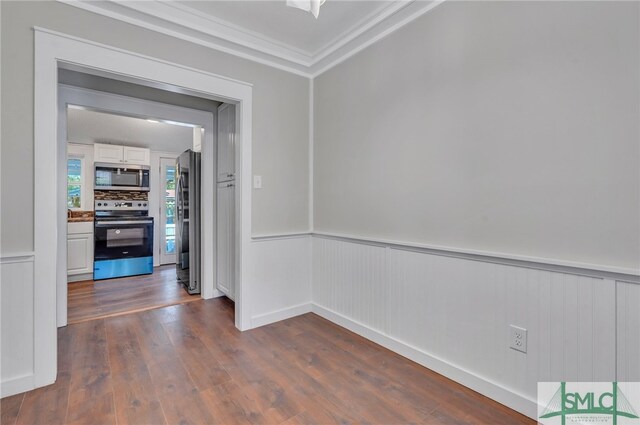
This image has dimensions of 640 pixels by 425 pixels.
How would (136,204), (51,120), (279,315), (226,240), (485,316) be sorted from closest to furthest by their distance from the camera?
(485,316)
(51,120)
(279,315)
(226,240)
(136,204)

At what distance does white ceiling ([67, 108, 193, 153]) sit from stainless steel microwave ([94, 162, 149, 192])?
1.30 ft

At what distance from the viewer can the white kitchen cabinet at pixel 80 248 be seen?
14.4 ft

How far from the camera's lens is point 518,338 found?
1.60m

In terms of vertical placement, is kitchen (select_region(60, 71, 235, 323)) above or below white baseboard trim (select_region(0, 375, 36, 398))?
above

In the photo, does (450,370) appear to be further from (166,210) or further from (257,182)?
(166,210)

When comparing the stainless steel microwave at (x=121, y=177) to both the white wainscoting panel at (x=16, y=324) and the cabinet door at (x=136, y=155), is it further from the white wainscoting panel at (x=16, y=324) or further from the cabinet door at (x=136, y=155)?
the white wainscoting panel at (x=16, y=324)

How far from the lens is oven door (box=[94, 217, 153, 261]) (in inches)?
176

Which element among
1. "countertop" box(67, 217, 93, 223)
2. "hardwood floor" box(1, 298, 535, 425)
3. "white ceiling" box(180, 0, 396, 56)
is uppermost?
"white ceiling" box(180, 0, 396, 56)

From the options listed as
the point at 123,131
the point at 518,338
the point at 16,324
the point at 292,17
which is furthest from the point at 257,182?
the point at 123,131

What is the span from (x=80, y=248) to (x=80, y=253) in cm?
7

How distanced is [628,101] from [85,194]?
20.1 ft

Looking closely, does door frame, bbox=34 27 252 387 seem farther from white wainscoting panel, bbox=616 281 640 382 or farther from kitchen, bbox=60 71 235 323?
white wainscoting panel, bbox=616 281 640 382

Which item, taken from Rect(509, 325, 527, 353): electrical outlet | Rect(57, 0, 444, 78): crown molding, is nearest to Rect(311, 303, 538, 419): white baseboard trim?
Rect(509, 325, 527, 353): electrical outlet

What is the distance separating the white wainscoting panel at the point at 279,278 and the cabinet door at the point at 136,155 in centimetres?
351
